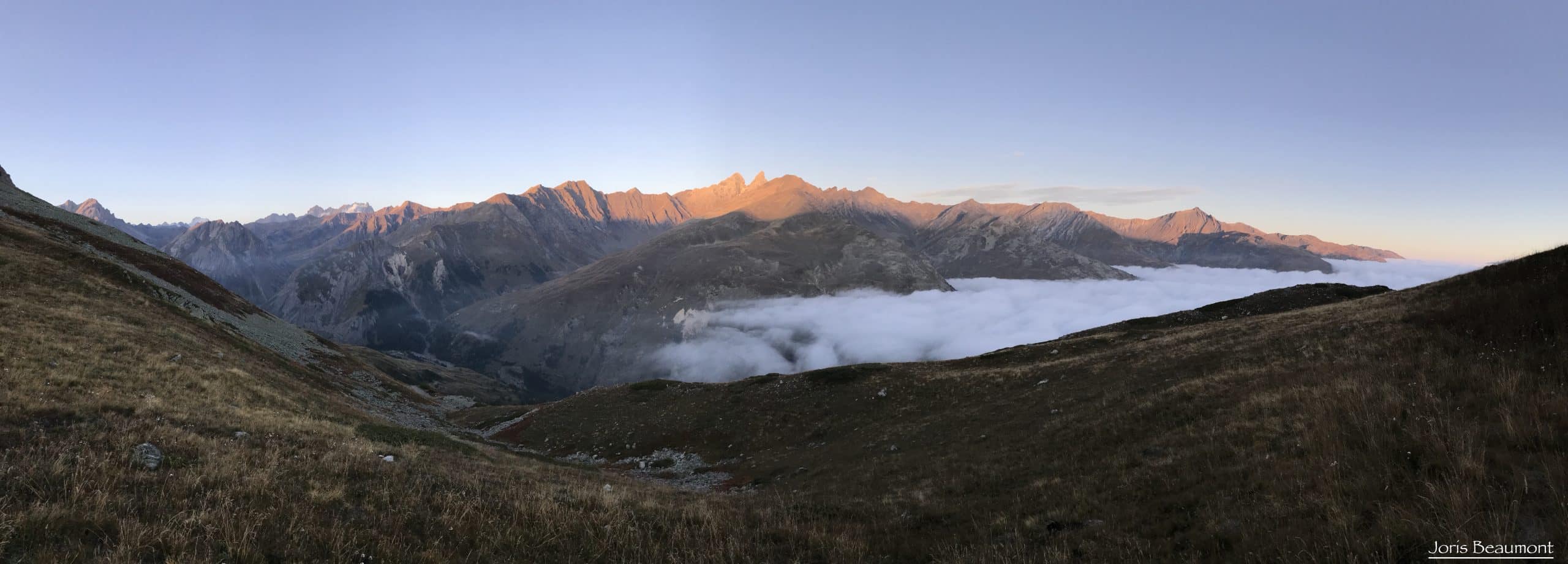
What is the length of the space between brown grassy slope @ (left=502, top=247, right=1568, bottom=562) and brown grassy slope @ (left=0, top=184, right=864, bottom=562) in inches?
183

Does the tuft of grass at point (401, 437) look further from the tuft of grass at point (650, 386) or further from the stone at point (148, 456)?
the tuft of grass at point (650, 386)

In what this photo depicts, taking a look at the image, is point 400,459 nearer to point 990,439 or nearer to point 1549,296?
point 990,439

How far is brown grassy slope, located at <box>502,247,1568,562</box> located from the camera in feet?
26.3

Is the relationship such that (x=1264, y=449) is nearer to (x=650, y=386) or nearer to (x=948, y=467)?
(x=948, y=467)

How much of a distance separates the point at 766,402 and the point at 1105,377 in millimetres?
29603

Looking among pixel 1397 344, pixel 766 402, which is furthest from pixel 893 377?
pixel 1397 344

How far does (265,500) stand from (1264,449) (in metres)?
19.9

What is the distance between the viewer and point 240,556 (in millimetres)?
7004

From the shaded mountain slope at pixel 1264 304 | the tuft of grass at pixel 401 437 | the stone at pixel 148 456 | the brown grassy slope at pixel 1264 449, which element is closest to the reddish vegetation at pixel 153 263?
the tuft of grass at pixel 401 437

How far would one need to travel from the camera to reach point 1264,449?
12.4 meters

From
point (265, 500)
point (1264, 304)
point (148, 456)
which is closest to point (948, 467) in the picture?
point (265, 500)

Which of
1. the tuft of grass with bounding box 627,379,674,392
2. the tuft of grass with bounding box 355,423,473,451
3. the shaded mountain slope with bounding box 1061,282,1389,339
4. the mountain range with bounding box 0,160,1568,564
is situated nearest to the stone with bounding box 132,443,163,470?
the mountain range with bounding box 0,160,1568,564

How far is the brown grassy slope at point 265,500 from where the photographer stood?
7.42m

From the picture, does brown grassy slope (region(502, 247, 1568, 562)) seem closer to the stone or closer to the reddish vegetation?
the stone
